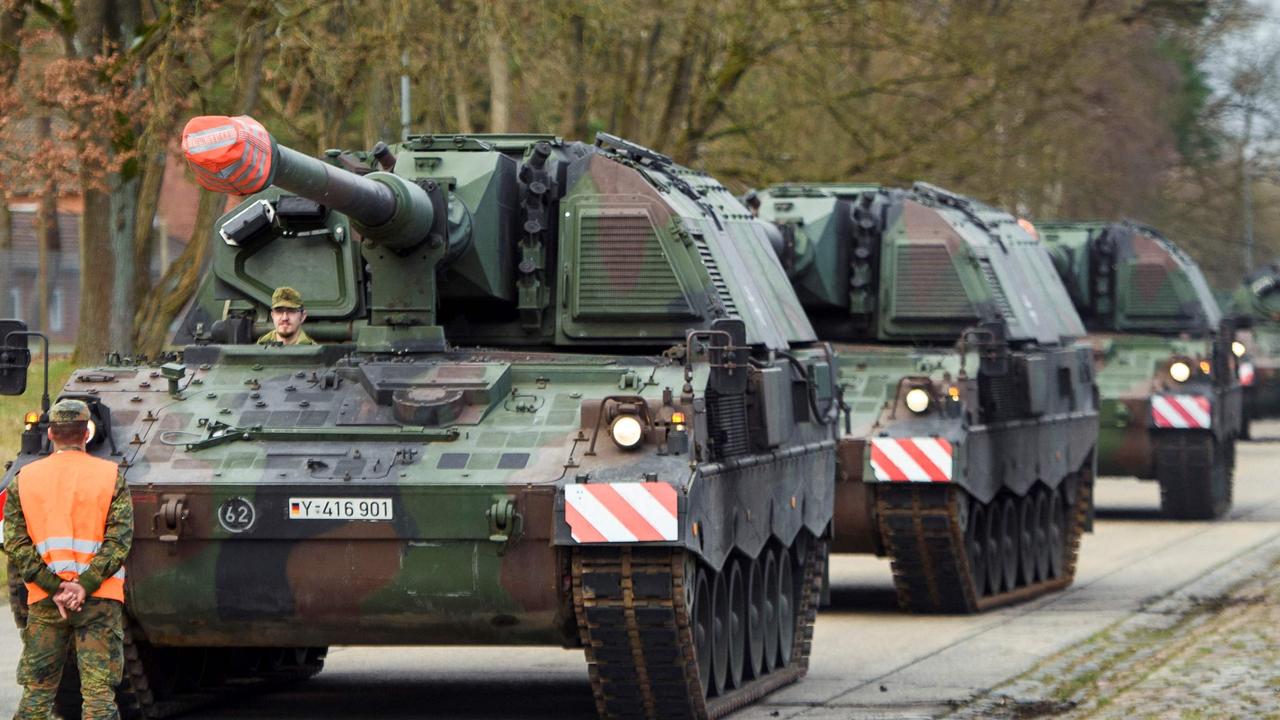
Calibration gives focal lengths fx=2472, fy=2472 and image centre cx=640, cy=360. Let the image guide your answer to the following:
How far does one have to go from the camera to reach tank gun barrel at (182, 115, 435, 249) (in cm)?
927

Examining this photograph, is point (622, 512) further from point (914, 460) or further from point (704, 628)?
point (914, 460)

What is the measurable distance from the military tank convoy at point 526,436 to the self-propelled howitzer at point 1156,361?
6136 mm

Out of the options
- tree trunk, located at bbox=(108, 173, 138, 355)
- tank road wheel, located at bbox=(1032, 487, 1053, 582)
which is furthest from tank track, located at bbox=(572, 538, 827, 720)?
tree trunk, located at bbox=(108, 173, 138, 355)

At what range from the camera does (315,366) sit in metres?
11.5

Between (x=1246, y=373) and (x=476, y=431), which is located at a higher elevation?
(x=476, y=431)

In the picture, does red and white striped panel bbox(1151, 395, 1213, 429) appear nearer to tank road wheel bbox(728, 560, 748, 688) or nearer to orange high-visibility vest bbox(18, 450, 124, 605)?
tank road wheel bbox(728, 560, 748, 688)

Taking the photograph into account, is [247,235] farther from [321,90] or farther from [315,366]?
[321,90]

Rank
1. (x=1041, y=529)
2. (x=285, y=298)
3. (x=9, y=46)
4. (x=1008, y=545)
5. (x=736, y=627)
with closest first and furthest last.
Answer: (x=736, y=627) < (x=285, y=298) < (x=1008, y=545) < (x=1041, y=529) < (x=9, y=46)

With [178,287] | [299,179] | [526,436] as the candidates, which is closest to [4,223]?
[178,287]

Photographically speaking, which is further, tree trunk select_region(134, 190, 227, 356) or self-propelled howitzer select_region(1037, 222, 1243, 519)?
self-propelled howitzer select_region(1037, 222, 1243, 519)

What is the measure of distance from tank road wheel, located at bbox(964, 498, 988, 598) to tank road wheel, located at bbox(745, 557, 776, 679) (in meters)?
4.01

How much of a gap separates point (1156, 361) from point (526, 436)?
14380 millimetres

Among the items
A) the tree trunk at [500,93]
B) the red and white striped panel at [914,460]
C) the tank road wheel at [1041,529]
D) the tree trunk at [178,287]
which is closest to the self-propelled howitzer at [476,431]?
the red and white striped panel at [914,460]

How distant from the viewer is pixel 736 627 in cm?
1198
